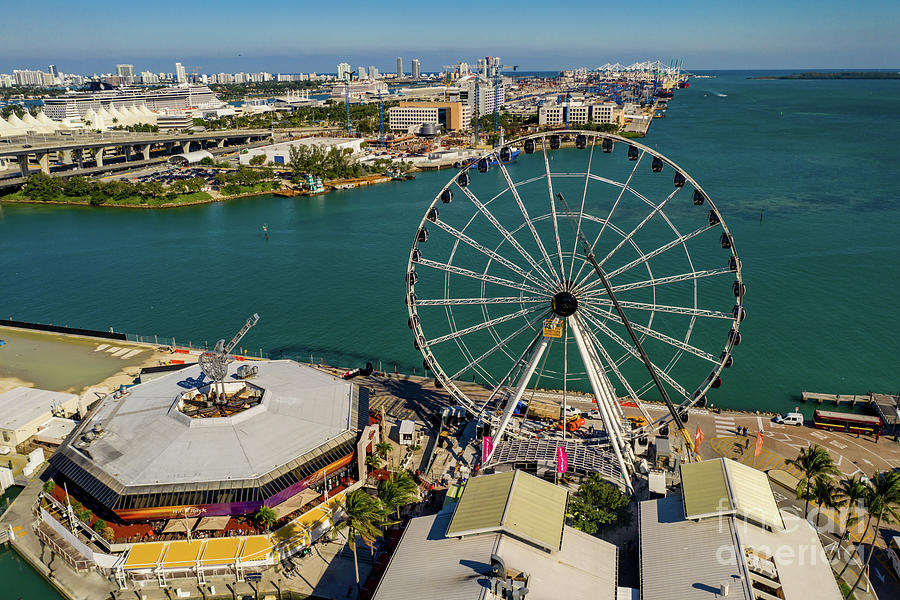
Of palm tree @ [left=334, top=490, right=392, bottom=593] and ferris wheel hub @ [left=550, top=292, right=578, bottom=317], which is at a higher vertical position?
ferris wheel hub @ [left=550, top=292, right=578, bottom=317]

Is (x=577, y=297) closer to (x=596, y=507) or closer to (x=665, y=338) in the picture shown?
(x=665, y=338)

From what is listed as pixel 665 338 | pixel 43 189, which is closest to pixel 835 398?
pixel 665 338

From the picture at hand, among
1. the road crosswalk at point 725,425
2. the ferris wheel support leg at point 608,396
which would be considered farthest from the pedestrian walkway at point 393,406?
the road crosswalk at point 725,425

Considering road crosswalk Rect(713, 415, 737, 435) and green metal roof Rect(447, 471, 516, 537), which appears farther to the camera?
road crosswalk Rect(713, 415, 737, 435)

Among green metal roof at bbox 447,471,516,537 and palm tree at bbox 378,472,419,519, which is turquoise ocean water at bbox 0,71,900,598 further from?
green metal roof at bbox 447,471,516,537

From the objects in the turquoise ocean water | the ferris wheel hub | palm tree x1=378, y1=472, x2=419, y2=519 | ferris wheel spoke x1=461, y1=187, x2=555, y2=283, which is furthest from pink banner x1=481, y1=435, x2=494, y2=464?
the turquoise ocean water

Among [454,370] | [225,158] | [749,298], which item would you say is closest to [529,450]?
[454,370]

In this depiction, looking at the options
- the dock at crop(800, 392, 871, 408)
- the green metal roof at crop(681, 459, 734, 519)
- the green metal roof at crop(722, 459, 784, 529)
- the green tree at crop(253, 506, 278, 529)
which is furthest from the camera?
the dock at crop(800, 392, 871, 408)
